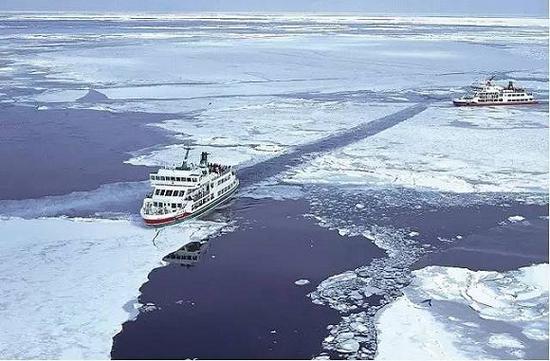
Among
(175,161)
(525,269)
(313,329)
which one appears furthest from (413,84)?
(313,329)

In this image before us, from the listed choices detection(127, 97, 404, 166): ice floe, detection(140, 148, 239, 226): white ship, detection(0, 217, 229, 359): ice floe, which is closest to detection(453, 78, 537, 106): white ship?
detection(127, 97, 404, 166): ice floe

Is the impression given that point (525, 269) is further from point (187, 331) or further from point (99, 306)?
point (99, 306)

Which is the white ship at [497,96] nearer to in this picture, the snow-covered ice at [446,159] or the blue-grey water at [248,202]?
the blue-grey water at [248,202]

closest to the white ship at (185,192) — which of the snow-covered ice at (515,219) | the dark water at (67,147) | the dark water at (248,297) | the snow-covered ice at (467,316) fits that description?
the dark water at (248,297)

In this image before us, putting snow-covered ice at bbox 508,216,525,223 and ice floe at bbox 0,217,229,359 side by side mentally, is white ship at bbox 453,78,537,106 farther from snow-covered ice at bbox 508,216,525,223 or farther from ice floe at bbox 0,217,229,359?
ice floe at bbox 0,217,229,359

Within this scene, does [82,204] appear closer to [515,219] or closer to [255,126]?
[515,219]

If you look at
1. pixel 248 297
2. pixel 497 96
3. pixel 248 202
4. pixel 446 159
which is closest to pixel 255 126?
pixel 446 159
